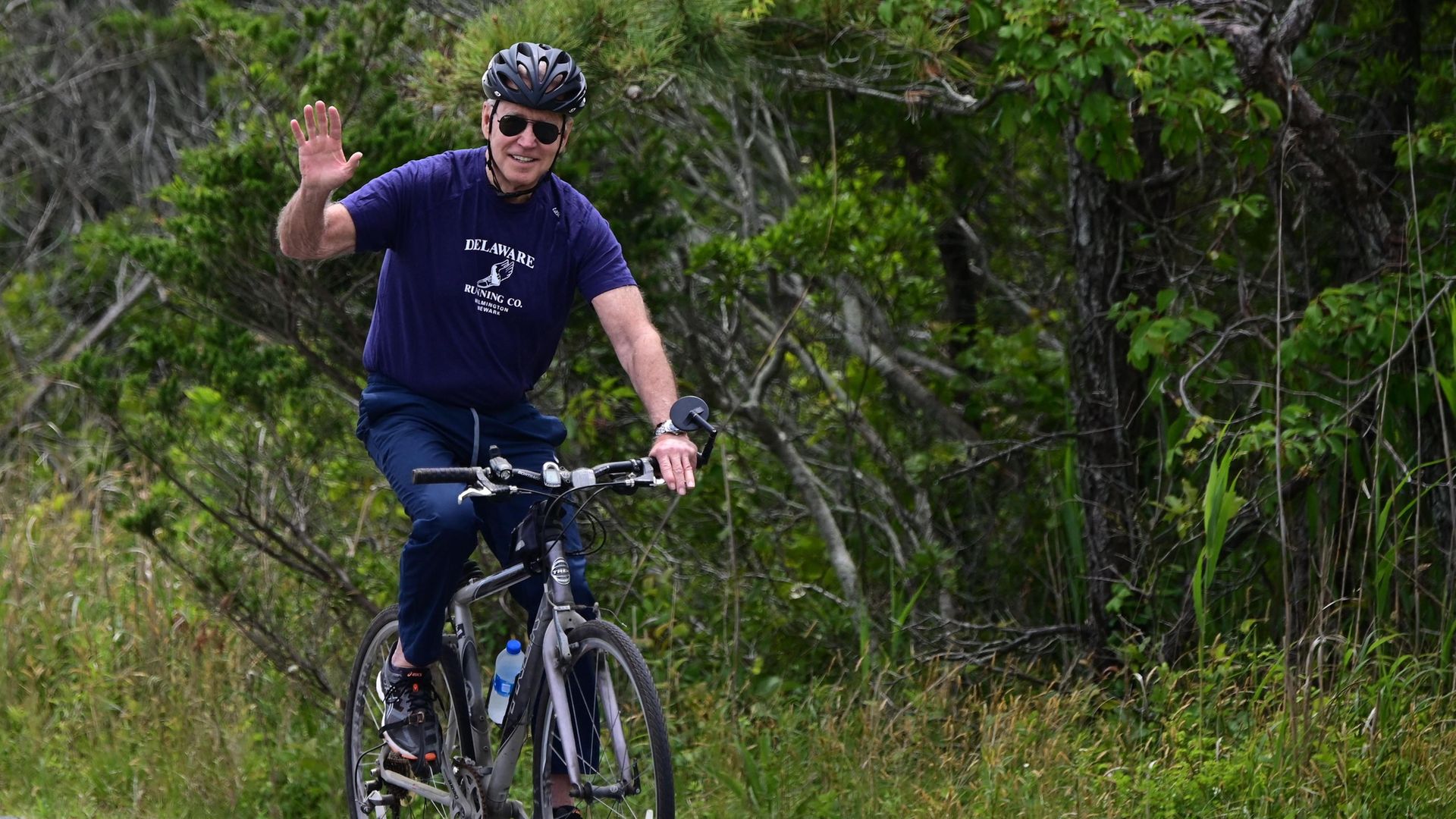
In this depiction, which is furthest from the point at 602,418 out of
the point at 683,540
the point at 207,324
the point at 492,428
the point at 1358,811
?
the point at 1358,811

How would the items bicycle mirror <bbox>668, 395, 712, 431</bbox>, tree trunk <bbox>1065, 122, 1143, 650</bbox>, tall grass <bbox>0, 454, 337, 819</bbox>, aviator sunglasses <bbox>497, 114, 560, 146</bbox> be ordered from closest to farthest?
bicycle mirror <bbox>668, 395, 712, 431</bbox> → aviator sunglasses <bbox>497, 114, 560, 146</bbox> → tall grass <bbox>0, 454, 337, 819</bbox> → tree trunk <bbox>1065, 122, 1143, 650</bbox>

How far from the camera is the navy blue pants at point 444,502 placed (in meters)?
4.33

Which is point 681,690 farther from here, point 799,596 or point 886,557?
point 886,557

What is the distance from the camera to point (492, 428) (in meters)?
4.70

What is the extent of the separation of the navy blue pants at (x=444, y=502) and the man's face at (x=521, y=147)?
70 cm

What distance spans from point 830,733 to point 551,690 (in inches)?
66.5

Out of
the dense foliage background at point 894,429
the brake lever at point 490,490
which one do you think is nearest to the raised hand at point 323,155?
the brake lever at point 490,490

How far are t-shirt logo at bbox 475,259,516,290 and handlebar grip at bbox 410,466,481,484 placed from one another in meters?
0.69

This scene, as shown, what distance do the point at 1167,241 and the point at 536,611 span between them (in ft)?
Answer: 12.3

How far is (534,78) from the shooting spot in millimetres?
4398

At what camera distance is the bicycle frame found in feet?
13.5

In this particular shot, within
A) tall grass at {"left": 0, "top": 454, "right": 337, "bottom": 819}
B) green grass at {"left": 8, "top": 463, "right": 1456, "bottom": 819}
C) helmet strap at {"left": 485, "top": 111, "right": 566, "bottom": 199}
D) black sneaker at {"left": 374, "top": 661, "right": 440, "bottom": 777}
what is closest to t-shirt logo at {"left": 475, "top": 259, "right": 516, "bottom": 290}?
helmet strap at {"left": 485, "top": 111, "right": 566, "bottom": 199}

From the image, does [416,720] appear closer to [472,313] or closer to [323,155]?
[472,313]

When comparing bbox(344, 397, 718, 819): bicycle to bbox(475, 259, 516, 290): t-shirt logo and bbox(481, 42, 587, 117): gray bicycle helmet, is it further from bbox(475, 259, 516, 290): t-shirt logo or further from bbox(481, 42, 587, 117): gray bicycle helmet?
bbox(481, 42, 587, 117): gray bicycle helmet
